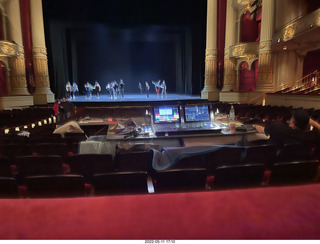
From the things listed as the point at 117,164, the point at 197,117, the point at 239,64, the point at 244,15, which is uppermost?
the point at 244,15

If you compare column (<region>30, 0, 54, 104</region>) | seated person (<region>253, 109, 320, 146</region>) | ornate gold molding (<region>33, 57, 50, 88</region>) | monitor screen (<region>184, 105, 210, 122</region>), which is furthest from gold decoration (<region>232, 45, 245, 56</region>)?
seated person (<region>253, 109, 320, 146</region>)

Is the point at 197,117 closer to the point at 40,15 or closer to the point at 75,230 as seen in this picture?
the point at 75,230

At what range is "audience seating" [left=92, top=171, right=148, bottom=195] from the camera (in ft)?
6.69

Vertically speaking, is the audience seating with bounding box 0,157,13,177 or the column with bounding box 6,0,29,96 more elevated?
the column with bounding box 6,0,29,96

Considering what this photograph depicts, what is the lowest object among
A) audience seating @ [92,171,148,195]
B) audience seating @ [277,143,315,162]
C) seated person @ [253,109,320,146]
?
Answer: audience seating @ [92,171,148,195]

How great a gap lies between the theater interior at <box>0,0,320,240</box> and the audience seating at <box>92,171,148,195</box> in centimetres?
1

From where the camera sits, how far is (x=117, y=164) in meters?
2.75

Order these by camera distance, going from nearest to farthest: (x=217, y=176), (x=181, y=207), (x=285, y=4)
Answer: (x=181, y=207) < (x=217, y=176) < (x=285, y=4)

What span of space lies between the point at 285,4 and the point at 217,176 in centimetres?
1304

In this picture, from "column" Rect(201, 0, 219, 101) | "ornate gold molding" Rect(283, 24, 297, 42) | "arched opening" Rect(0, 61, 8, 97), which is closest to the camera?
"ornate gold molding" Rect(283, 24, 297, 42)

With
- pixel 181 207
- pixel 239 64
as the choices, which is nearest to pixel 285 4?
pixel 239 64

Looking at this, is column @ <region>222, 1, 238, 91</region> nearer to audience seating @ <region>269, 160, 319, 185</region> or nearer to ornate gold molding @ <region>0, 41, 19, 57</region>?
ornate gold molding @ <region>0, 41, 19, 57</region>

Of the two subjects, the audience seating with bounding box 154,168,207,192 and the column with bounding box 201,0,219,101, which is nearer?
the audience seating with bounding box 154,168,207,192
